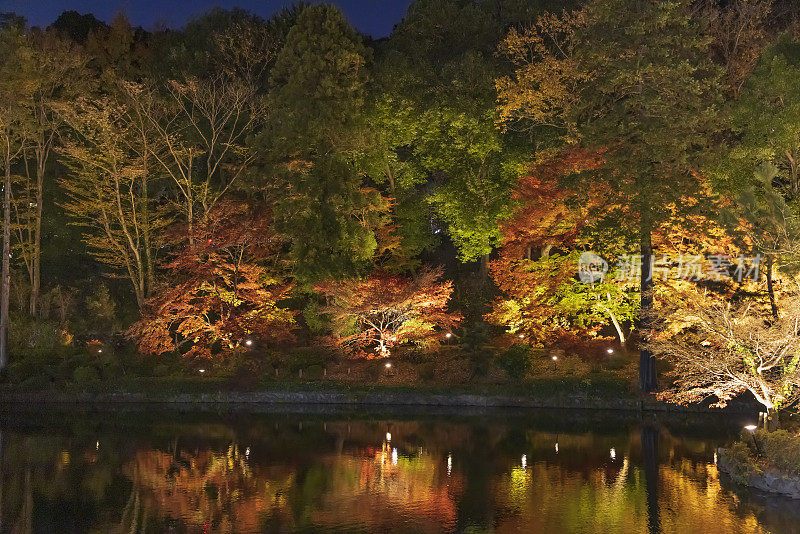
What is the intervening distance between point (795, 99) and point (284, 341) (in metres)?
20.9

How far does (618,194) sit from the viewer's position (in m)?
27.2

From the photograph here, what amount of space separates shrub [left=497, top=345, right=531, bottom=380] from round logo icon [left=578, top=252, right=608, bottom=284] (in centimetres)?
401

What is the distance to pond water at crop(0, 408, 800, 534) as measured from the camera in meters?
13.8

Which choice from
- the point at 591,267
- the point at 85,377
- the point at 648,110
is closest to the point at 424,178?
the point at 591,267

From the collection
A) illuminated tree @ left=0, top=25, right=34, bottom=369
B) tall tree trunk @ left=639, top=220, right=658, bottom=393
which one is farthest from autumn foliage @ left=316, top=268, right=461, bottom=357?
illuminated tree @ left=0, top=25, right=34, bottom=369

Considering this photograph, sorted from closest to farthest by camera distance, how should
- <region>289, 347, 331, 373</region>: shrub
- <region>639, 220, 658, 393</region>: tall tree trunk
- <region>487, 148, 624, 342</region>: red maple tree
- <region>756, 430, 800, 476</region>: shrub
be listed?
<region>756, 430, 800, 476</region>: shrub < <region>639, 220, 658, 393</region>: tall tree trunk < <region>487, 148, 624, 342</region>: red maple tree < <region>289, 347, 331, 373</region>: shrub

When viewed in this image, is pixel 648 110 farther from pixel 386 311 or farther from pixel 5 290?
pixel 5 290

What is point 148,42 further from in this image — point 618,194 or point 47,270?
point 618,194

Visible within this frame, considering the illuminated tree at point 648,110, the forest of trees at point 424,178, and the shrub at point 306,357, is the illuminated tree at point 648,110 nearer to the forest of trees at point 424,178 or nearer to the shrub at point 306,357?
the forest of trees at point 424,178

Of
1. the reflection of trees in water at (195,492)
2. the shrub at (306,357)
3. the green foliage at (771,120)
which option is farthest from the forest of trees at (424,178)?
the reflection of trees in water at (195,492)

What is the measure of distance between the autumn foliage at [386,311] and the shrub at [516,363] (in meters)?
2.49

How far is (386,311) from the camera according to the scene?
30.2 metres

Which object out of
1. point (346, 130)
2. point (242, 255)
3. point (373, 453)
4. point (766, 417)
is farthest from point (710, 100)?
point (242, 255)

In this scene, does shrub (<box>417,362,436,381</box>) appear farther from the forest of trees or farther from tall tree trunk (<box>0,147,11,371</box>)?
tall tree trunk (<box>0,147,11,371</box>)
